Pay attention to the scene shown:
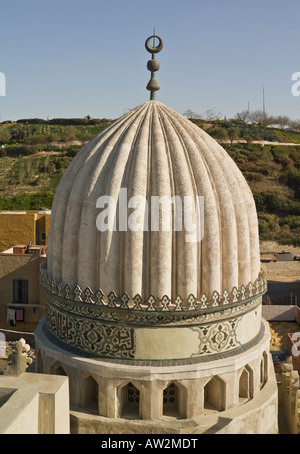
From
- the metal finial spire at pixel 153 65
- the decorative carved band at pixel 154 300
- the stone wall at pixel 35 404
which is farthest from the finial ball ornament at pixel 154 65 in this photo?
the stone wall at pixel 35 404

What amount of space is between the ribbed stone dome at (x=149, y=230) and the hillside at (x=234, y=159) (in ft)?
118

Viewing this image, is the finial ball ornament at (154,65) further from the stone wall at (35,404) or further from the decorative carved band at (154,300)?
the stone wall at (35,404)

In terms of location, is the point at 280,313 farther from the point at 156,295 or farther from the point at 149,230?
the point at 149,230

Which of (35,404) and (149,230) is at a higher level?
(149,230)

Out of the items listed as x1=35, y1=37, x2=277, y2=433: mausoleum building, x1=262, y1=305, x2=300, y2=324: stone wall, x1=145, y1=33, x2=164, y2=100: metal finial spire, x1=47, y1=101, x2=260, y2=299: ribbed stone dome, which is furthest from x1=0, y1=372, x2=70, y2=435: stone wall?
x1=262, y1=305, x2=300, y2=324: stone wall

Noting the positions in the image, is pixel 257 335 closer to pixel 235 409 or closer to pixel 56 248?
pixel 235 409

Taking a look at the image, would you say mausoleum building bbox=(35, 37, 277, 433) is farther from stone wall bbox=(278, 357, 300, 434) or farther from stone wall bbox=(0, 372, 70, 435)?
stone wall bbox=(0, 372, 70, 435)

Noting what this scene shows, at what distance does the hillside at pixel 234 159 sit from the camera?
150 ft

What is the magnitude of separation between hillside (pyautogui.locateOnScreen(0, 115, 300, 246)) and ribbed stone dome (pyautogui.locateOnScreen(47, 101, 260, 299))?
3603 centimetres

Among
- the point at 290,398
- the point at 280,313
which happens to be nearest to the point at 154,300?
the point at 290,398

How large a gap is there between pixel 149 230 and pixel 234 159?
55222mm

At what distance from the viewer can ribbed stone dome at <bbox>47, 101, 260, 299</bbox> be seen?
24.0 ft

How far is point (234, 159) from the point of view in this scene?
60344 millimetres
